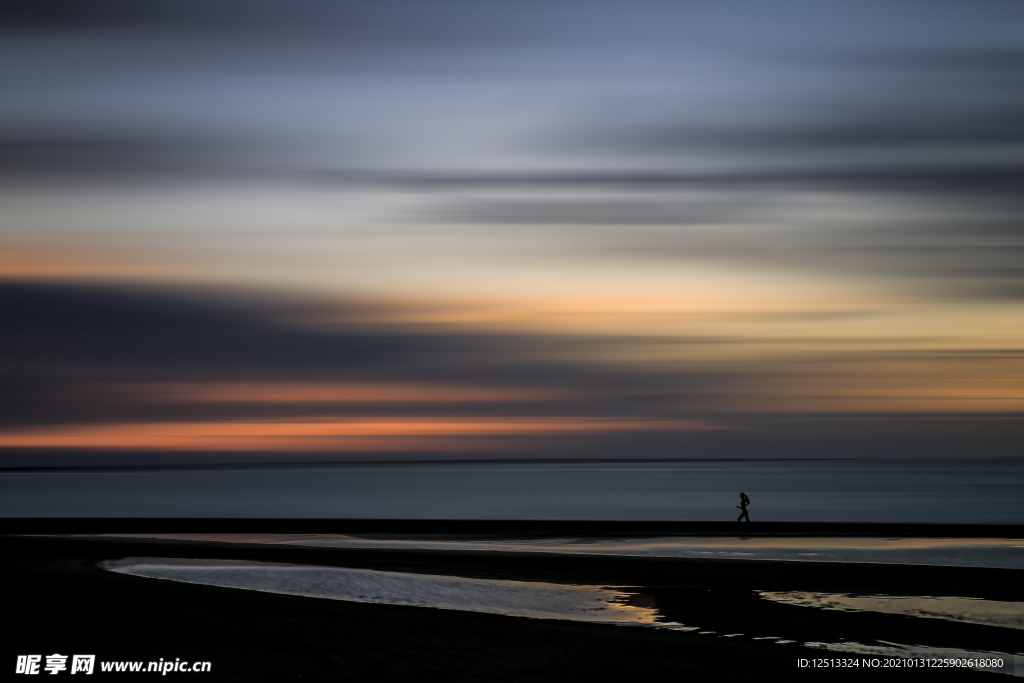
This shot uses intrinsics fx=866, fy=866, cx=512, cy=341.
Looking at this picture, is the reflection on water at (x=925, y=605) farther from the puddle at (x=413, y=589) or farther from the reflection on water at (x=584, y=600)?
the puddle at (x=413, y=589)

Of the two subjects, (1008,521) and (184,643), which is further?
(1008,521)

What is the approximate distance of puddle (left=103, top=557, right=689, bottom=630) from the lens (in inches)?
906

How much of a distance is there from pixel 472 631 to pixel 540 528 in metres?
36.3

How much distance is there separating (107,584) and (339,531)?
28.0m

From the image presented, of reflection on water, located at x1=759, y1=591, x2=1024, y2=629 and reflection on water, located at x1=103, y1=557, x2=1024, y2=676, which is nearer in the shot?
reflection on water, located at x1=103, y1=557, x2=1024, y2=676

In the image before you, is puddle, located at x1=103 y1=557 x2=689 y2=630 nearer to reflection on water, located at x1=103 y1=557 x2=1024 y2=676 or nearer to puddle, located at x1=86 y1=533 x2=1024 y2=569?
reflection on water, located at x1=103 y1=557 x2=1024 y2=676

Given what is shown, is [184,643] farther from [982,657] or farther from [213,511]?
[213,511]

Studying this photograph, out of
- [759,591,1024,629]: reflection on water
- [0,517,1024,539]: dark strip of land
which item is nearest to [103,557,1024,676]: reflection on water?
[759,591,1024,629]: reflection on water

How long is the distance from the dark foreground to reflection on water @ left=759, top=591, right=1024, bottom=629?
814 mm

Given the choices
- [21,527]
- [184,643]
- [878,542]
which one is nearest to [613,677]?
[184,643]

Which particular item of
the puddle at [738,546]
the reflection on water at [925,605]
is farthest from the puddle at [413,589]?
the puddle at [738,546]

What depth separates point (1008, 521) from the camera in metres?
72.2

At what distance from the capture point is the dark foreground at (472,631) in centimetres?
1571

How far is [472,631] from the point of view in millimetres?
19125
